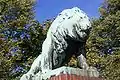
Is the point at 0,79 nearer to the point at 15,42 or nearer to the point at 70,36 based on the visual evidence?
the point at 15,42

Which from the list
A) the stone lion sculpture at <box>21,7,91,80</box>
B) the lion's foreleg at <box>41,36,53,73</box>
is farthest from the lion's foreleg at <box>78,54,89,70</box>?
the lion's foreleg at <box>41,36,53,73</box>

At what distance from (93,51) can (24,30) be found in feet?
17.4

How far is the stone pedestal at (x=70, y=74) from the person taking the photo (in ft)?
20.1

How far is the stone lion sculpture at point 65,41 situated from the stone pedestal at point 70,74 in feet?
0.71

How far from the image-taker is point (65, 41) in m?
Answer: 6.75

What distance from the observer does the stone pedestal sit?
613 centimetres

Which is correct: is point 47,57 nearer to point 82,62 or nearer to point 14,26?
point 82,62

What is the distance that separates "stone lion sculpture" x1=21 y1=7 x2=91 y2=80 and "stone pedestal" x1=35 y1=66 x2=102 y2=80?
0.22 m

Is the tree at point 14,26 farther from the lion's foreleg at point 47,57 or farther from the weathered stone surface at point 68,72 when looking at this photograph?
Result: the weathered stone surface at point 68,72

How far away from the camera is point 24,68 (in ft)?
81.3

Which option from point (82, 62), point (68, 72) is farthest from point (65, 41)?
point (68, 72)

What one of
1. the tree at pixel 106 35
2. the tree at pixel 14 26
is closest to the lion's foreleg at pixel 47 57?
the tree at pixel 14 26

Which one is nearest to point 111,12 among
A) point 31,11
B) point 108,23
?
point 108,23

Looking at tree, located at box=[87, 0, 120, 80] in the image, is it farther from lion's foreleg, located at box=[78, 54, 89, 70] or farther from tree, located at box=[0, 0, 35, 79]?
lion's foreleg, located at box=[78, 54, 89, 70]
